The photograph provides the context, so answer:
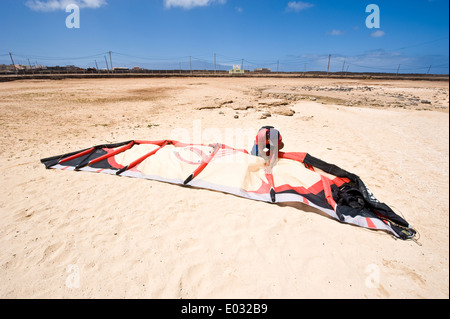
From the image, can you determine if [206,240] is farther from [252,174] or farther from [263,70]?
[263,70]

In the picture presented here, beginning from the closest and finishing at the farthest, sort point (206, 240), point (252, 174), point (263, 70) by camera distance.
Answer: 1. point (206, 240)
2. point (252, 174)
3. point (263, 70)

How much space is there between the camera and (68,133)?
7160 millimetres

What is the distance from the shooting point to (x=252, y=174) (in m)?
4.10

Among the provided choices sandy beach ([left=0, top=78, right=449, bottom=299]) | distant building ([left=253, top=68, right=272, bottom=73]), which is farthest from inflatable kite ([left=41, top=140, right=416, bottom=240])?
distant building ([left=253, top=68, right=272, bottom=73])

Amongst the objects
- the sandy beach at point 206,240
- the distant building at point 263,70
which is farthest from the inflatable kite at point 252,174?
the distant building at point 263,70

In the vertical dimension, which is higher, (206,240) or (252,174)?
(252,174)

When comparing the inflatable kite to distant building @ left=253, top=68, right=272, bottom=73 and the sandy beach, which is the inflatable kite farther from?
distant building @ left=253, top=68, right=272, bottom=73

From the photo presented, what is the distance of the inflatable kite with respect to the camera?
320 centimetres

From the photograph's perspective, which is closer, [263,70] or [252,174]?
[252,174]

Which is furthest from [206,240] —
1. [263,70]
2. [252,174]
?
[263,70]

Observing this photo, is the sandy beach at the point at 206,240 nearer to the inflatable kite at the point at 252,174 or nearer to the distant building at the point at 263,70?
the inflatable kite at the point at 252,174

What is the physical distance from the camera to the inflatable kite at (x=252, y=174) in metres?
3.20

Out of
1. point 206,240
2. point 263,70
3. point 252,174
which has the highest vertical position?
point 263,70
